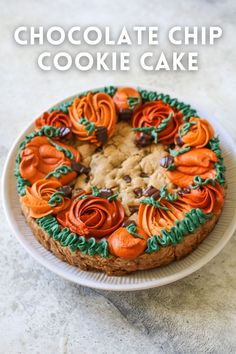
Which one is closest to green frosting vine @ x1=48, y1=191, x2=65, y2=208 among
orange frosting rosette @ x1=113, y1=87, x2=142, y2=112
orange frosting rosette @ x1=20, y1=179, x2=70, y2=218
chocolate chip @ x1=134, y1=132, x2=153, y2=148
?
orange frosting rosette @ x1=20, y1=179, x2=70, y2=218

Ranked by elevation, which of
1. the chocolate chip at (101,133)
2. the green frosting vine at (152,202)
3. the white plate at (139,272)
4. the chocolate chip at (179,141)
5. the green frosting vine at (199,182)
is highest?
the chocolate chip at (101,133)

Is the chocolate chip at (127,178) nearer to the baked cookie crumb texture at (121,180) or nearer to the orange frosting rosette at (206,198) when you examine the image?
the baked cookie crumb texture at (121,180)

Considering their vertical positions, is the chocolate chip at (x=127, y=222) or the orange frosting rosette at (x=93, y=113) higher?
the orange frosting rosette at (x=93, y=113)

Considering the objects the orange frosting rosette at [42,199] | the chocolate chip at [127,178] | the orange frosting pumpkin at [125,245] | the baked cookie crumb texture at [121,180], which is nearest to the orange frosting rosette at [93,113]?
the baked cookie crumb texture at [121,180]

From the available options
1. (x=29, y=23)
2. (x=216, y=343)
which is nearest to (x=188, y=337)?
(x=216, y=343)

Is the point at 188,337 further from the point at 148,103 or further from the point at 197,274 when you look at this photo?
the point at 148,103

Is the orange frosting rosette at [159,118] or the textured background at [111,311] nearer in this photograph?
the textured background at [111,311]

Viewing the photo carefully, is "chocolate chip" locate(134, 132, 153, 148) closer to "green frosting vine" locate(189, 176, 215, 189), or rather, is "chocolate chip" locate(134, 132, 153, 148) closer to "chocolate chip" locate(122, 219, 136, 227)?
"green frosting vine" locate(189, 176, 215, 189)

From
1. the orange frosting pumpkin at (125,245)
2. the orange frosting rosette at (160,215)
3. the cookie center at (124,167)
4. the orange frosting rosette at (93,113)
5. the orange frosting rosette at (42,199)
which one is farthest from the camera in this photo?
the orange frosting rosette at (93,113)

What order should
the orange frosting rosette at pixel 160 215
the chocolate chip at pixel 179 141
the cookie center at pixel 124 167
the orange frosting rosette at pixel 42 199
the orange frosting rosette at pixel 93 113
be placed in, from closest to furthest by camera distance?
the orange frosting rosette at pixel 160 215, the orange frosting rosette at pixel 42 199, the cookie center at pixel 124 167, the chocolate chip at pixel 179 141, the orange frosting rosette at pixel 93 113
